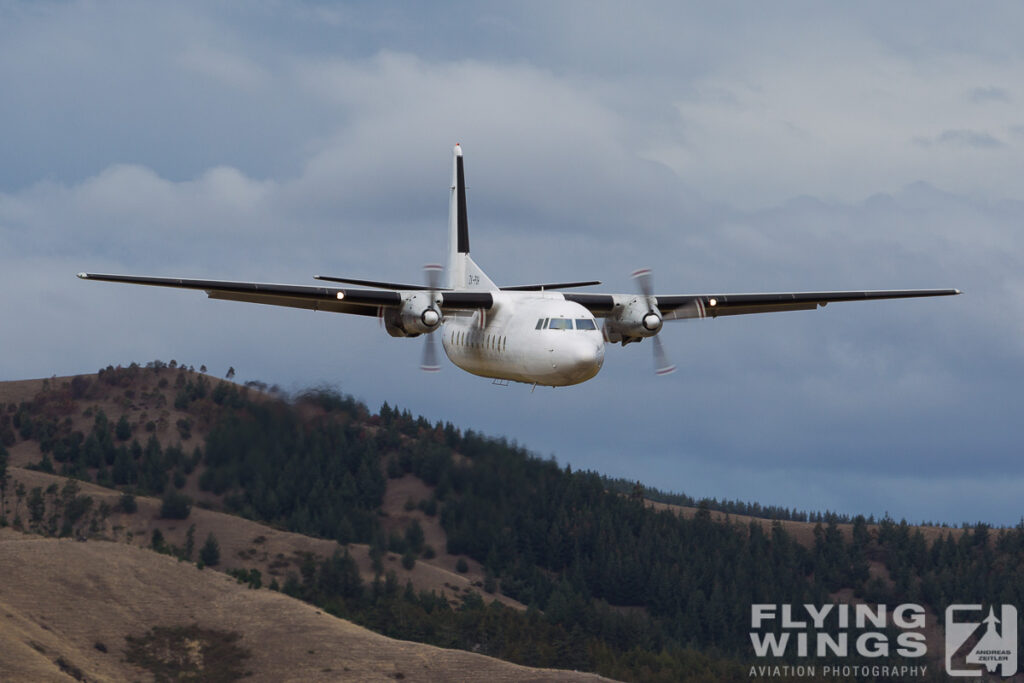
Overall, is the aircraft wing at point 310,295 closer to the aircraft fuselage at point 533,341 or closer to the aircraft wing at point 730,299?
the aircraft fuselage at point 533,341

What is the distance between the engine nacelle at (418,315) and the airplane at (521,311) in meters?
0.03

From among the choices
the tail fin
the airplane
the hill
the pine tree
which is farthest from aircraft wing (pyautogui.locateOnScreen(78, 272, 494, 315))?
the pine tree

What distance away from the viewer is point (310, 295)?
31875 millimetres

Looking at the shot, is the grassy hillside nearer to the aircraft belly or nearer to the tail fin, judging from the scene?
the tail fin

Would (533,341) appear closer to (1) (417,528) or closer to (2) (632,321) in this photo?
(2) (632,321)

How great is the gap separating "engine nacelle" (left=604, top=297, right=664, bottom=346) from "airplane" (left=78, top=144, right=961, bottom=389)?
27 mm

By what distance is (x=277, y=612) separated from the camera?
218ft

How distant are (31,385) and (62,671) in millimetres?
36423

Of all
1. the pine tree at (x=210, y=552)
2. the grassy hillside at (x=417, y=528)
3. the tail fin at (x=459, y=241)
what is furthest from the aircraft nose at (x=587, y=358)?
the pine tree at (x=210, y=552)

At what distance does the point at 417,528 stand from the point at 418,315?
2897 cm

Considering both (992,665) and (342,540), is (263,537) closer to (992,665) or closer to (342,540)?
(342,540)

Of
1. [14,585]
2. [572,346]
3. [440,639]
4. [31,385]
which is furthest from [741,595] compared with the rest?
[31,385]

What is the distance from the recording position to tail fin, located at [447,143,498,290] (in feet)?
132

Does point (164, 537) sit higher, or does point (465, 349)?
point (465, 349)
